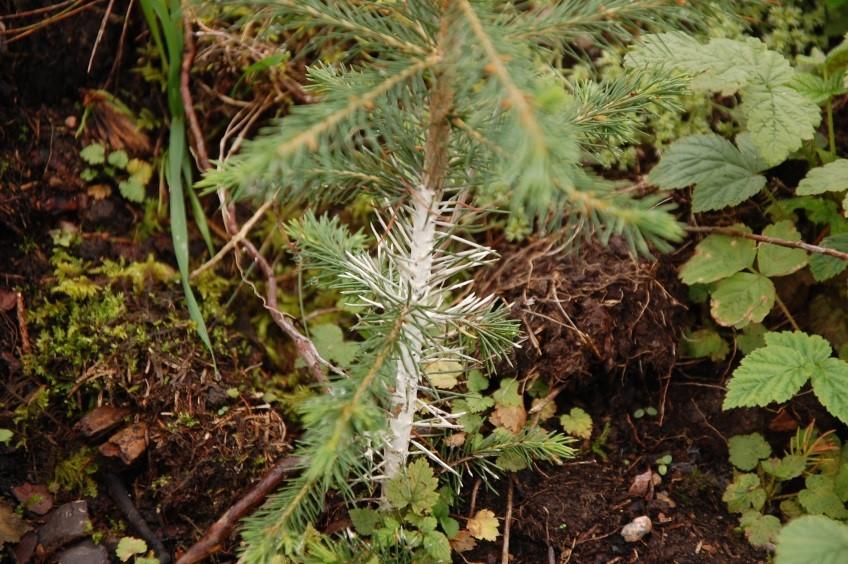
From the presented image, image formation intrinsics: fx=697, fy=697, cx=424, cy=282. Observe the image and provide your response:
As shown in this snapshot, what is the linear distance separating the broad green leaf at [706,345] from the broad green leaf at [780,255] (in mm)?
287

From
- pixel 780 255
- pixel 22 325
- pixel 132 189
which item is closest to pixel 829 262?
pixel 780 255

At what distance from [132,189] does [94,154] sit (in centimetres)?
19

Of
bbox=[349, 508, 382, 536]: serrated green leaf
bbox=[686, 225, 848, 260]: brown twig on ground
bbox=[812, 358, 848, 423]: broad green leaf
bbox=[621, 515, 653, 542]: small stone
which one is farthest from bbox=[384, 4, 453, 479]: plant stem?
bbox=[812, 358, 848, 423]: broad green leaf

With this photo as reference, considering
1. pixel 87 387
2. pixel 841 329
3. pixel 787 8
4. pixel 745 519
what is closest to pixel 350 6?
pixel 87 387

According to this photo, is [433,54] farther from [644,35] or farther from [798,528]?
[798,528]

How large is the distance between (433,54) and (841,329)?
1.93 meters

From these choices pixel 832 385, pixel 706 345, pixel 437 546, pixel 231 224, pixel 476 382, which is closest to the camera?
pixel 437 546

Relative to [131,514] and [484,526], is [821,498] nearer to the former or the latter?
[484,526]

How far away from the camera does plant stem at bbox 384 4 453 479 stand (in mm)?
1452

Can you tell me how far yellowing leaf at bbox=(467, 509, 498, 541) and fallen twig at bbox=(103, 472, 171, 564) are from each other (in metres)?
0.96

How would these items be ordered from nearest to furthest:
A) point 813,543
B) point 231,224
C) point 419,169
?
1. point 419,169
2. point 813,543
3. point 231,224

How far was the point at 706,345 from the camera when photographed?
2.56 m

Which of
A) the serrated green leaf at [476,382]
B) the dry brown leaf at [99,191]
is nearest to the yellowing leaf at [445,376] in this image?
the serrated green leaf at [476,382]

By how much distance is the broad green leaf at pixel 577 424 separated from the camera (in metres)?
2.39
